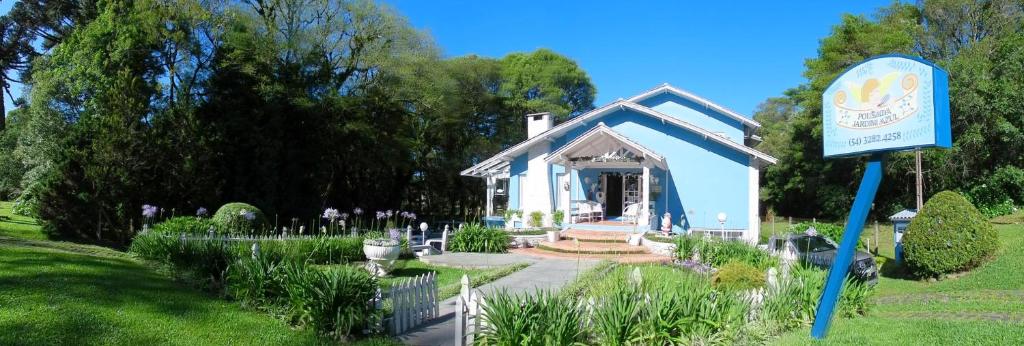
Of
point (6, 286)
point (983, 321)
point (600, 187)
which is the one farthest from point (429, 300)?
point (600, 187)

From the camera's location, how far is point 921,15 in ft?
107

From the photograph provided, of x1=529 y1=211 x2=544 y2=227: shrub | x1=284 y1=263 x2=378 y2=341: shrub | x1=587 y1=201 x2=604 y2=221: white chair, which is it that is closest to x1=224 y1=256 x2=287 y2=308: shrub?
x1=284 y1=263 x2=378 y2=341: shrub

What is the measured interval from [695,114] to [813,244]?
36.4ft

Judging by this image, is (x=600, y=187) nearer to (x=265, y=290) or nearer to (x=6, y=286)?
(x=265, y=290)

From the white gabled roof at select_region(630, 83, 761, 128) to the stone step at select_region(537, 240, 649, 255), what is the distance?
28.4ft

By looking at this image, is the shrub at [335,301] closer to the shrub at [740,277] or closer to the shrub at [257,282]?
the shrub at [257,282]

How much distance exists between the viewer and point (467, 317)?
6707mm

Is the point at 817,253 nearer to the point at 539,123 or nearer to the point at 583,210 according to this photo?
the point at 583,210

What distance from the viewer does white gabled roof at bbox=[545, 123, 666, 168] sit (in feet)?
68.0

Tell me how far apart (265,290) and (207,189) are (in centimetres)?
1600

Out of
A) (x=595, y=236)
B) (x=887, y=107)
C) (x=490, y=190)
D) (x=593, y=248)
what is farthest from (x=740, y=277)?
(x=490, y=190)

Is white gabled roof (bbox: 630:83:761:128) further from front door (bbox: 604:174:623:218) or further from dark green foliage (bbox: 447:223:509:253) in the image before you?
dark green foliage (bbox: 447:223:509:253)

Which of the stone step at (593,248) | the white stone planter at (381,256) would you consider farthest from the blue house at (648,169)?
the white stone planter at (381,256)

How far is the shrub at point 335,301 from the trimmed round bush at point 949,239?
12193mm
